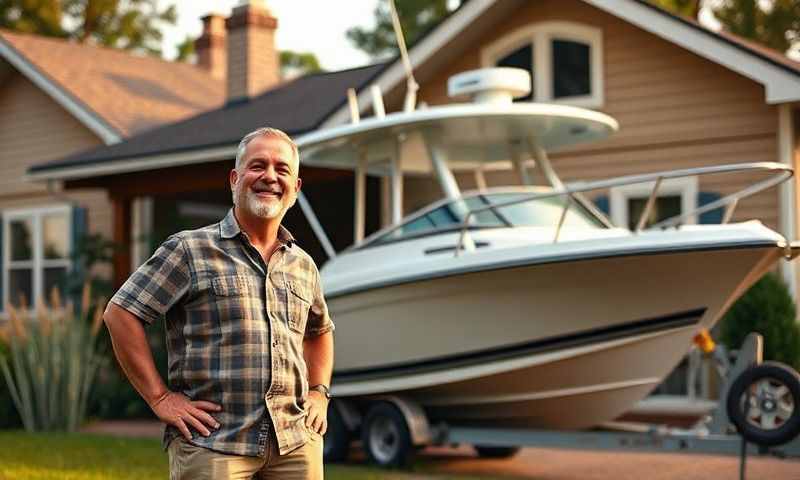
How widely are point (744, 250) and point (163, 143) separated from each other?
963cm

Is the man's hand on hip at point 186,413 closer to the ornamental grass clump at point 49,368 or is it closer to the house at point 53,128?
the ornamental grass clump at point 49,368

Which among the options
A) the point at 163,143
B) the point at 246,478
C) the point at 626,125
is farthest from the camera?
the point at 163,143

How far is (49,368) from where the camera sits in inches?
516

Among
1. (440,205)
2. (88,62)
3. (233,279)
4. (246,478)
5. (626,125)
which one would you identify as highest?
(88,62)

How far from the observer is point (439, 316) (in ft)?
30.8

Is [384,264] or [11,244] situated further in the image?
[11,244]

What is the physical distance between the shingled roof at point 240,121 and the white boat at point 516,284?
3656 millimetres

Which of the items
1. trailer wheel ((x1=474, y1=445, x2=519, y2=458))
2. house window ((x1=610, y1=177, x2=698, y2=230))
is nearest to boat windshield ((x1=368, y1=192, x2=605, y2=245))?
trailer wheel ((x1=474, y1=445, x2=519, y2=458))

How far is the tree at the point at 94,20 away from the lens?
3706 cm

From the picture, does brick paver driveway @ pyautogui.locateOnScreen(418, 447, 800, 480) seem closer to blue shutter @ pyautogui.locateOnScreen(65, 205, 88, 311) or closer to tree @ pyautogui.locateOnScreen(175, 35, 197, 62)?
blue shutter @ pyautogui.locateOnScreen(65, 205, 88, 311)

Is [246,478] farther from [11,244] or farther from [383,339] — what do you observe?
[11,244]

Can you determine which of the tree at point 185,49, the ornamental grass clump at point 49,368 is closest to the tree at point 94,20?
the tree at point 185,49

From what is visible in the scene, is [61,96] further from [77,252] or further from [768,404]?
[768,404]

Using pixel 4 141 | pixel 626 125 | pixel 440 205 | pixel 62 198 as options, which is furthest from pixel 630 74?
pixel 4 141
